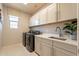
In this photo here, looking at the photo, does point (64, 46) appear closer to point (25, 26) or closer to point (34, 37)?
point (34, 37)

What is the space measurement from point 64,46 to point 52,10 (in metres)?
1.45

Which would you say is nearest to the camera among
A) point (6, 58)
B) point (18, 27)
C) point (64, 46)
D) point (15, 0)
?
point (6, 58)

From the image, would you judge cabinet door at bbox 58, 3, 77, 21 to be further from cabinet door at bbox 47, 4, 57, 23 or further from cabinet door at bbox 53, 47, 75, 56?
cabinet door at bbox 53, 47, 75, 56

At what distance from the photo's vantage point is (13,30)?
5457mm

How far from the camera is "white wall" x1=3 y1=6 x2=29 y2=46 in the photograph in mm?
5090

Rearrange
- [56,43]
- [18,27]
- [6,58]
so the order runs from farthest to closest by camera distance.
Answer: [18,27] < [56,43] < [6,58]

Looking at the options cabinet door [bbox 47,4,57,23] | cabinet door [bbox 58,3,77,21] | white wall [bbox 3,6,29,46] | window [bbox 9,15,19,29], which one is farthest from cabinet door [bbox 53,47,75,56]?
window [bbox 9,15,19,29]

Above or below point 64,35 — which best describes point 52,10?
above

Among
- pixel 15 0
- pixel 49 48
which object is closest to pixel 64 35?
pixel 49 48

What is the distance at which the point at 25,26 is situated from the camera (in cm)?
594

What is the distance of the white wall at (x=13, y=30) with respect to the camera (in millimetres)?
5090

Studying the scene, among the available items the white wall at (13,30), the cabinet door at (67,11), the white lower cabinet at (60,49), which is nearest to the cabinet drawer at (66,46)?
the white lower cabinet at (60,49)

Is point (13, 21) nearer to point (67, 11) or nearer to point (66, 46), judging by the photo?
point (67, 11)

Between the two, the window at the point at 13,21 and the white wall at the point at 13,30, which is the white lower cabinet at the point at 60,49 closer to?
the white wall at the point at 13,30
